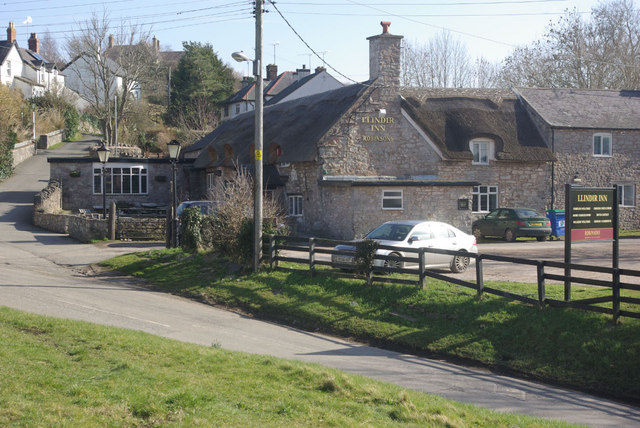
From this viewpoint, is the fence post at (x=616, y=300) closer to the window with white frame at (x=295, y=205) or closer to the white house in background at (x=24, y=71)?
the window with white frame at (x=295, y=205)

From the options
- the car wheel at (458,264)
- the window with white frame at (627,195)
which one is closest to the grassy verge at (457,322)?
the car wheel at (458,264)

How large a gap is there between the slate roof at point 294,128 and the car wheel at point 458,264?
12.8 metres

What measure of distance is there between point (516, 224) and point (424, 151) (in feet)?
19.3

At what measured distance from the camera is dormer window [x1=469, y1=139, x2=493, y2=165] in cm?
3447

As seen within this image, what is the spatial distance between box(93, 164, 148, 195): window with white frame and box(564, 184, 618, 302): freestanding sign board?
35.4 m

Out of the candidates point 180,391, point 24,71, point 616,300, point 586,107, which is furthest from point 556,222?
point 24,71

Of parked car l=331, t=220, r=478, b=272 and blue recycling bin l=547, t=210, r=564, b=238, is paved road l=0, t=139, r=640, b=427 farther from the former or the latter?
blue recycling bin l=547, t=210, r=564, b=238

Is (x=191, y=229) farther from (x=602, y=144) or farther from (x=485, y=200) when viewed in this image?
(x=602, y=144)

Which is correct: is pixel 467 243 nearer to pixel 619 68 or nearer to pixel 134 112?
pixel 619 68

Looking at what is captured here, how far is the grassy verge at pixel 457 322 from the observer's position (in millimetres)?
10789

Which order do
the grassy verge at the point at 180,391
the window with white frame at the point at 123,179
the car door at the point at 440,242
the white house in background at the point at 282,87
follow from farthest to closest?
1. the white house in background at the point at 282,87
2. the window with white frame at the point at 123,179
3. the car door at the point at 440,242
4. the grassy verge at the point at 180,391

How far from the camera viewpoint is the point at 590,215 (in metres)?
13.4

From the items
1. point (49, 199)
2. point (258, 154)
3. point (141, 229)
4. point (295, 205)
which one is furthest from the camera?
point (49, 199)

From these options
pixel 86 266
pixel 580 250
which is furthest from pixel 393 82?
pixel 86 266
